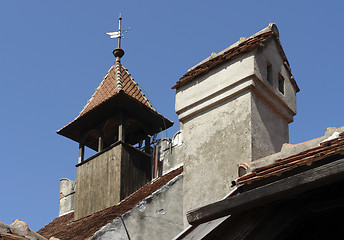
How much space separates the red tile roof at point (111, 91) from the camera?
15.2m

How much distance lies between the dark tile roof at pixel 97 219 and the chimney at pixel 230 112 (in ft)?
10.4

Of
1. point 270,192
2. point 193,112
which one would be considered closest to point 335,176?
→ point 270,192

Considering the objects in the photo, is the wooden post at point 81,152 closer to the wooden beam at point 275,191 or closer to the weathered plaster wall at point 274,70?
the weathered plaster wall at point 274,70

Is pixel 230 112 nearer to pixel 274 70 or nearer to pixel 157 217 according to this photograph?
pixel 274 70

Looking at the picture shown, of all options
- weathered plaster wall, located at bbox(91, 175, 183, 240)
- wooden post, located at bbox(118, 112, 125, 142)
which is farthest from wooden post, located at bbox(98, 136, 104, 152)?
weathered plaster wall, located at bbox(91, 175, 183, 240)

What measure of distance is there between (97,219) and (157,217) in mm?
2048

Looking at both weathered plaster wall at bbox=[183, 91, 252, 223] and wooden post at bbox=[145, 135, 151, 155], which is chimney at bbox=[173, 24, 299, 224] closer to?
weathered plaster wall at bbox=[183, 91, 252, 223]

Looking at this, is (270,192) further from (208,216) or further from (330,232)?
(330,232)

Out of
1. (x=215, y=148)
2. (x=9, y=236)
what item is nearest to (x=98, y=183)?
(x=215, y=148)

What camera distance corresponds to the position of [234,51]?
8.01 meters

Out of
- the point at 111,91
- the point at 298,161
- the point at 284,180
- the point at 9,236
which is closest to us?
the point at 284,180

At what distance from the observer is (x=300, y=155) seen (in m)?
4.67

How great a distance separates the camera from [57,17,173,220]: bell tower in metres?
14.2

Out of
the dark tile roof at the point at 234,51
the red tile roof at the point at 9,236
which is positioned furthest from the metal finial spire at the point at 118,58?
the red tile roof at the point at 9,236
